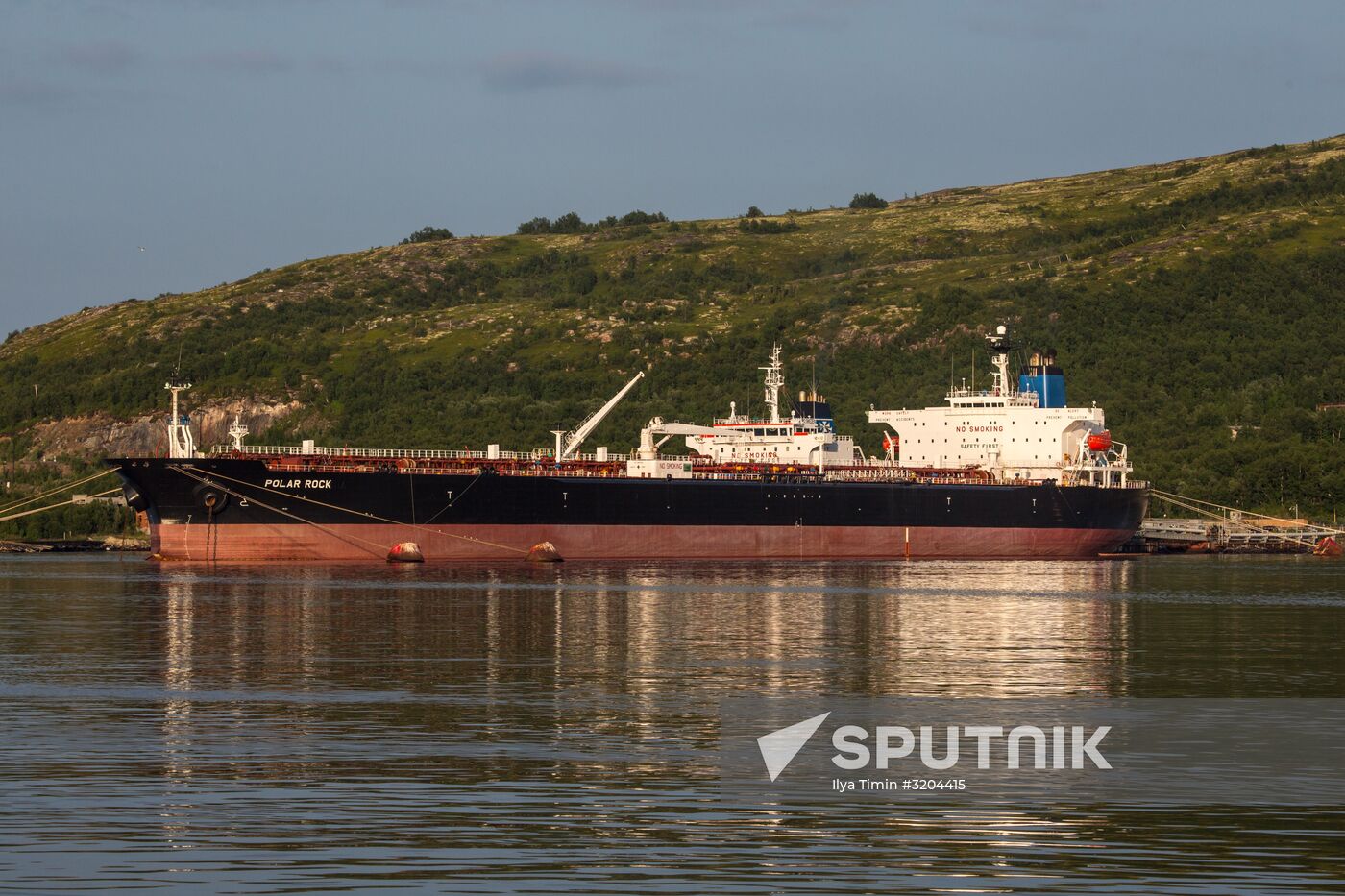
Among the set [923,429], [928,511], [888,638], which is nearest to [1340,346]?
[923,429]

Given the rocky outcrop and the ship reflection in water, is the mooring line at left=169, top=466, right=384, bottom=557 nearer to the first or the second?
the ship reflection in water

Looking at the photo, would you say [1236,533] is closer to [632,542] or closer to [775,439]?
[775,439]

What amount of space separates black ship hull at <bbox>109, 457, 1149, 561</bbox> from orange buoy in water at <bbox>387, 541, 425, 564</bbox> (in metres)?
0.42

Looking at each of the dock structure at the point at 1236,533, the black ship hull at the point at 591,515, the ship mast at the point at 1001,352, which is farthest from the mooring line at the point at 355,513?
the dock structure at the point at 1236,533

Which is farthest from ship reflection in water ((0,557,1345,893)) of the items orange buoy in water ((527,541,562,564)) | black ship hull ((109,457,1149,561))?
orange buoy in water ((527,541,562,564))

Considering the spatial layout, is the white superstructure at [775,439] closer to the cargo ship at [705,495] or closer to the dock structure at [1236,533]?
the cargo ship at [705,495]

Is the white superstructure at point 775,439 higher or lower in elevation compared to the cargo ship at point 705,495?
higher

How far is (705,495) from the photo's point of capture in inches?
3135

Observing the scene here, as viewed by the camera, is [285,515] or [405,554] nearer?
[285,515]

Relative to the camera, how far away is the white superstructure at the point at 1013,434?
94.2 meters

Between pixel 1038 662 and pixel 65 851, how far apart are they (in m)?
23.1

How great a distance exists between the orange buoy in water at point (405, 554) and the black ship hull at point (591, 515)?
1.39 feet

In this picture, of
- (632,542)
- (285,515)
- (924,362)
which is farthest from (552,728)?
(924,362)

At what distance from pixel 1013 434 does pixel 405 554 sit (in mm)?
38331
